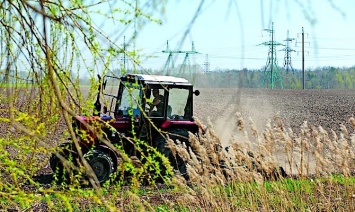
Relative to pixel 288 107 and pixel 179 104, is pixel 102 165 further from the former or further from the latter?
pixel 288 107

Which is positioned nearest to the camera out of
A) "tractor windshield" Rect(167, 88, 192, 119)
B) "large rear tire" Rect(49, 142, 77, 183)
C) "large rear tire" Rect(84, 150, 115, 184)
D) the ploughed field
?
"large rear tire" Rect(49, 142, 77, 183)

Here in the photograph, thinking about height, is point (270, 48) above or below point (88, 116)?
above

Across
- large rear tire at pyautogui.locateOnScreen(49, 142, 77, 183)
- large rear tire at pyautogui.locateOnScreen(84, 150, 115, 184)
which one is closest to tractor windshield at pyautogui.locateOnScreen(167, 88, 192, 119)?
large rear tire at pyautogui.locateOnScreen(84, 150, 115, 184)

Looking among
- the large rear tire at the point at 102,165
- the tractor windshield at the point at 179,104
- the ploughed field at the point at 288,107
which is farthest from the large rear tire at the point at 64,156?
the ploughed field at the point at 288,107

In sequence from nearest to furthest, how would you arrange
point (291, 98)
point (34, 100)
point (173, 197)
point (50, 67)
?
point (50, 67)
point (34, 100)
point (173, 197)
point (291, 98)

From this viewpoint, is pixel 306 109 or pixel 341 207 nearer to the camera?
pixel 341 207

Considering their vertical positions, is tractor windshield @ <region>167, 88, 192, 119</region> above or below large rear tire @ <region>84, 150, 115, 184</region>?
above

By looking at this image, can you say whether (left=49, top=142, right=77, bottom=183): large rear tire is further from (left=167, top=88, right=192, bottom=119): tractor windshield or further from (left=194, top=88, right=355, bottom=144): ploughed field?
(left=194, top=88, right=355, bottom=144): ploughed field

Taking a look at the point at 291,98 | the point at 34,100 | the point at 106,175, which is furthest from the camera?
the point at 291,98

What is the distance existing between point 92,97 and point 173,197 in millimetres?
3896

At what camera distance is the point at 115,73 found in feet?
6.32

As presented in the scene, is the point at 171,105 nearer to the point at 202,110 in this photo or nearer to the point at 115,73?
the point at 115,73

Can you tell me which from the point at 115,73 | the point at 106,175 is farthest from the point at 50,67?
the point at 106,175

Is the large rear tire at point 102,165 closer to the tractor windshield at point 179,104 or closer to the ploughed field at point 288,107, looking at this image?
the tractor windshield at point 179,104
